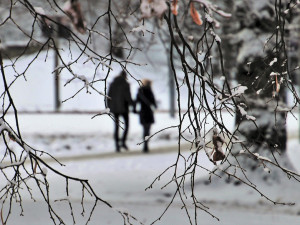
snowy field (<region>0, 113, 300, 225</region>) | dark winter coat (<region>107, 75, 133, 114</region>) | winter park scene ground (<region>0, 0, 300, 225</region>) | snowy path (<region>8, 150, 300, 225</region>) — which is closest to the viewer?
winter park scene ground (<region>0, 0, 300, 225</region>)

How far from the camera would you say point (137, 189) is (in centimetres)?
816

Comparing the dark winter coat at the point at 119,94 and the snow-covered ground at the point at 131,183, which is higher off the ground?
the dark winter coat at the point at 119,94

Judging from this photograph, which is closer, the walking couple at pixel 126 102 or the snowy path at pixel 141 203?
the snowy path at pixel 141 203

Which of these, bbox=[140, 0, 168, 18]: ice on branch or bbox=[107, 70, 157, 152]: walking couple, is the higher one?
bbox=[140, 0, 168, 18]: ice on branch

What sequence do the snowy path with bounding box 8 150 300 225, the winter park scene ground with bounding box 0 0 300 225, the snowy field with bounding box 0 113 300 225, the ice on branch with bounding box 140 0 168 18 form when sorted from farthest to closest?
the snowy field with bounding box 0 113 300 225
the snowy path with bounding box 8 150 300 225
the winter park scene ground with bounding box 0 0 300 225
the ice on branch with bounding box 140 0 168 18

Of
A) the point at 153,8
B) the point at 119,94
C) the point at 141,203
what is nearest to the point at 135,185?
the point at 141,203

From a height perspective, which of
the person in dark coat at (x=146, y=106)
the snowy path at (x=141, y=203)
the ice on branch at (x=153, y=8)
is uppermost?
the ice on branch at (x=153, y=8)

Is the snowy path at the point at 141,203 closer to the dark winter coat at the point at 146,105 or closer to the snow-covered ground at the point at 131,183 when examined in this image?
the snow-covered ground at the point at 131,183

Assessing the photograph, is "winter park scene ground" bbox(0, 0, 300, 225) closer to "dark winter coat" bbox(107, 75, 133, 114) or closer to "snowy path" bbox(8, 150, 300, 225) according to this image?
"snowy path" bbox(8, 150, 300, 225)

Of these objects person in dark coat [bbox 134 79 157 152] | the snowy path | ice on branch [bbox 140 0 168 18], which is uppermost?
ice on branch [bbox 140 0 168 18]

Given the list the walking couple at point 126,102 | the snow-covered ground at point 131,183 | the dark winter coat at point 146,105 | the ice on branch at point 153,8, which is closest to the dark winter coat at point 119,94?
the walking couple at point 126,102

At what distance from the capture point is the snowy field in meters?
6.55

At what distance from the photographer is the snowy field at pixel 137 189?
6551 mm

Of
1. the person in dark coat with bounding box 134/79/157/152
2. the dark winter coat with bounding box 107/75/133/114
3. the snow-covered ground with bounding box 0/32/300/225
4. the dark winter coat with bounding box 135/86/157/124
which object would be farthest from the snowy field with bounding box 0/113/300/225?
the dark winter coat with bounding box 107/75/133/114
